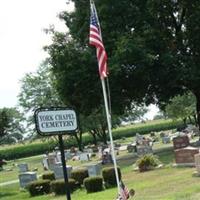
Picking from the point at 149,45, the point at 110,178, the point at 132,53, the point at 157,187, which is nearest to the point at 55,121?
the point at 157,187

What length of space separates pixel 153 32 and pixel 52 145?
4743cm

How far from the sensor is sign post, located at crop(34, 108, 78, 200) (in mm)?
9664

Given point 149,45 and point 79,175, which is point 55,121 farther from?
point 149,45

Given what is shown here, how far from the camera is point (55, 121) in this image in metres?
9.90

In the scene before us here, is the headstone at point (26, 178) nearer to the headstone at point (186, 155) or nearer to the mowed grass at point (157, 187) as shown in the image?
the mowed grass at point (157, 187)

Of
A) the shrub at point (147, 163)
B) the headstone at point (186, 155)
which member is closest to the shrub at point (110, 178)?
the headstone at point (186, 155)

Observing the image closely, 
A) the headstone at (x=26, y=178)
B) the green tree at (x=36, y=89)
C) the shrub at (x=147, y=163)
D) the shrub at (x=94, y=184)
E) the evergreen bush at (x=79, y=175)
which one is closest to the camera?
the shrub at (x=94, y=184)

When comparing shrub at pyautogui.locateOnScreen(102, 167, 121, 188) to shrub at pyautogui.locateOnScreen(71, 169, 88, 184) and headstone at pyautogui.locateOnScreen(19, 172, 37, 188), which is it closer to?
shrub at pyautogui.locateOnScreen(71, 169, 88, 184)

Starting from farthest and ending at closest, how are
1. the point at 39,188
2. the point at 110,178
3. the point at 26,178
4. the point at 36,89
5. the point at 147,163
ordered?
1. the point at 36,89
2. the point at 26,178
3. the point at 147,163
4. the point at 39,188
5. the point at 110,178

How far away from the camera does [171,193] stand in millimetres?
16609

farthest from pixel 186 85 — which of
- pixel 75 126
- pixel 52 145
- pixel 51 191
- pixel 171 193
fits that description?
pixel 52 145

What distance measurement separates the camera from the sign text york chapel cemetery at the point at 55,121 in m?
9.68

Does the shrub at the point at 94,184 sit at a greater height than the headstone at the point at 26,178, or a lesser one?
lesser

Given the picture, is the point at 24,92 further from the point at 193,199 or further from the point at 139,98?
the point at 193,199
